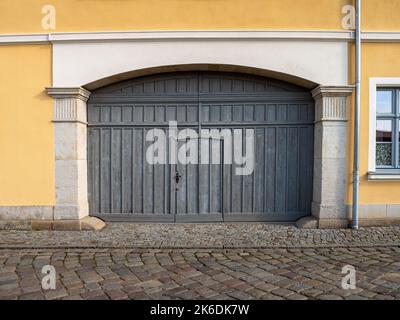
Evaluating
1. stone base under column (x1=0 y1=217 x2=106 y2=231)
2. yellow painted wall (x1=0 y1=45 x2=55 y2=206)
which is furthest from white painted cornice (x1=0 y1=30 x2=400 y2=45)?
stone base under column (x1=0 y1=217 x2=106 y2=231)

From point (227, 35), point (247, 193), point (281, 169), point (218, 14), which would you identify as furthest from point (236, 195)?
point (218, 14)

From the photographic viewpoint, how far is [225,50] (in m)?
6.72

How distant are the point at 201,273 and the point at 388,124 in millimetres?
5103

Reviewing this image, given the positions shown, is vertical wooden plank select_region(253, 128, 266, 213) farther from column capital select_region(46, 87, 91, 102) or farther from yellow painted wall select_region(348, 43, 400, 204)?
column capital select_region(46, 87, 91, 102)

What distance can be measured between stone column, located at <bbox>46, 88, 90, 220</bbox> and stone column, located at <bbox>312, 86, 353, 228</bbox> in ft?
16.1

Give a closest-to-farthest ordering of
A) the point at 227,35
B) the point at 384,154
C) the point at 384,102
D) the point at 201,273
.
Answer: the point at 201,273, the point at 227,35, the point at 384,102, the point at 384,154

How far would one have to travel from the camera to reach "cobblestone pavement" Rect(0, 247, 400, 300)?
373 cm

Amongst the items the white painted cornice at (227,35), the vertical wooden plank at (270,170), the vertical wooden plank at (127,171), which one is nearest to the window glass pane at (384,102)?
the white painted cornice at (227,35)

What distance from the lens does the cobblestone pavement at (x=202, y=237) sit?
564 centimetres

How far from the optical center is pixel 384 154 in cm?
697

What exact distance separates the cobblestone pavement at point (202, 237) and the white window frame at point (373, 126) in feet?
3.36

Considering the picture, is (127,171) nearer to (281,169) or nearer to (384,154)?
(281,169)

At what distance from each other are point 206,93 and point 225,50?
0.96 m

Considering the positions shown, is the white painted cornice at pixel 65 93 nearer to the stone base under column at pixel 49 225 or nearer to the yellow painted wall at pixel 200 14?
the yellow painted wall at pixel 200 14
